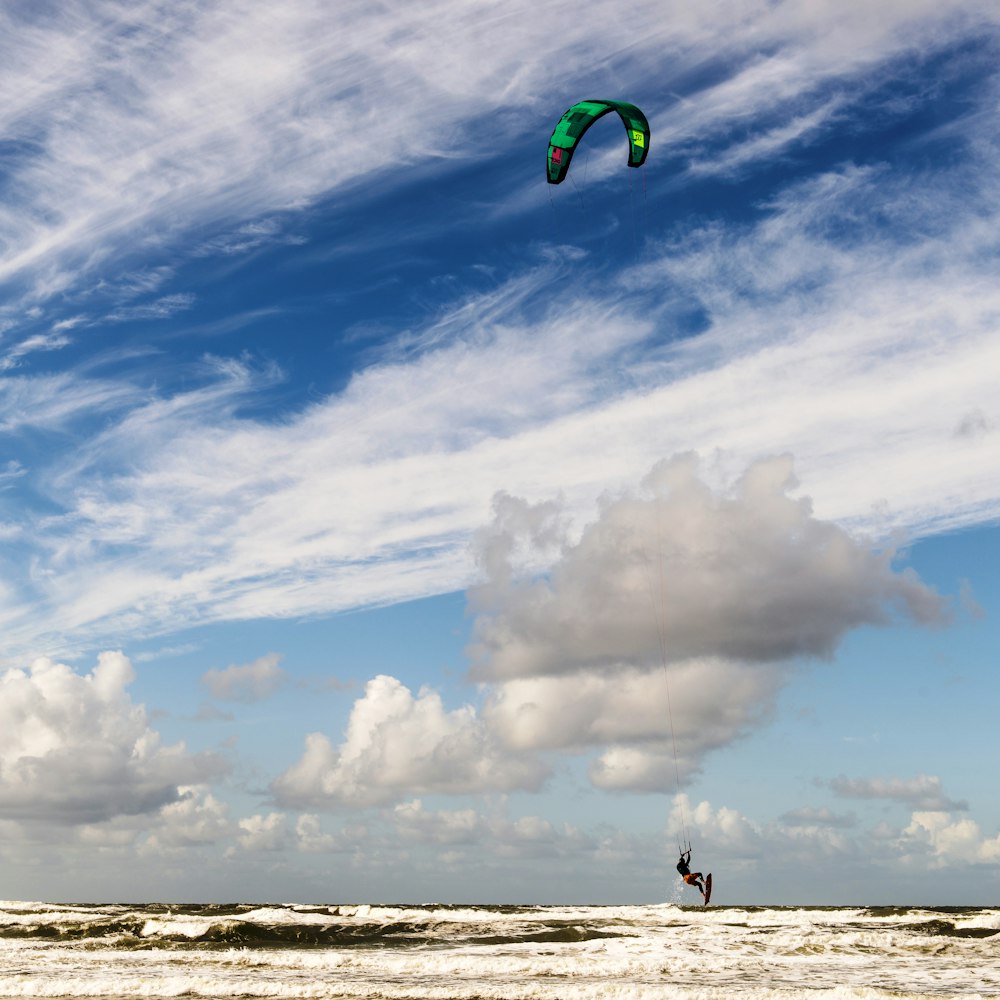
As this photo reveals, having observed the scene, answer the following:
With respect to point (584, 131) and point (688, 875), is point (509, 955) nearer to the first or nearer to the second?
A: point (688, 875)

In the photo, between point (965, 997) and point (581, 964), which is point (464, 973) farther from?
point (965, 997)

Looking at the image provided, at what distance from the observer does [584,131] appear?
3028cm

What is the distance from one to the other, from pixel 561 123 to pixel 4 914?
43.1 meters

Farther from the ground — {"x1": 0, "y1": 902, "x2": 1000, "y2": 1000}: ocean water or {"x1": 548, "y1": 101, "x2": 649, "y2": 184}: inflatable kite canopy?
{"x1": 548, "y1": 101, "x2": 649, "y2": 184}: inflatable kite canopy

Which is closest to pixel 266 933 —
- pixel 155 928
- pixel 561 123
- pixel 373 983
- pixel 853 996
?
pixel 155 928

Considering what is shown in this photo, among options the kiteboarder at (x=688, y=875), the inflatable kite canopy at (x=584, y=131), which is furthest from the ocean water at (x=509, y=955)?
the inflatable kite canopy at (x=584, y=131)

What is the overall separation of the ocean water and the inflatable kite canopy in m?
21.0

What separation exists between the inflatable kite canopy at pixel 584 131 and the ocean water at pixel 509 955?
21.0 metres

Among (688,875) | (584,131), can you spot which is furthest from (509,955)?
(584,131)

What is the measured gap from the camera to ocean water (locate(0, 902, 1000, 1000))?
73.0ft

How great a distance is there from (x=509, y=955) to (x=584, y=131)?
23714 mm

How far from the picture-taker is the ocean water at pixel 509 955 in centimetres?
2225

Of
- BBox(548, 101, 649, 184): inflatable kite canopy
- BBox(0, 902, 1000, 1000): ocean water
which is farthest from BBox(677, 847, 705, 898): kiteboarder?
BBox(548, 101, 649, 184): inflatable kite canopy

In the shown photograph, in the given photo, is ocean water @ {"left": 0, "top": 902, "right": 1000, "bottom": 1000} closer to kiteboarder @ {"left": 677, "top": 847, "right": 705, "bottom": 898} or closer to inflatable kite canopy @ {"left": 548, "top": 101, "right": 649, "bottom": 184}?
kiteboarder @ {"left": 677, "top": 847, "right": 705, "bottom": 898}
